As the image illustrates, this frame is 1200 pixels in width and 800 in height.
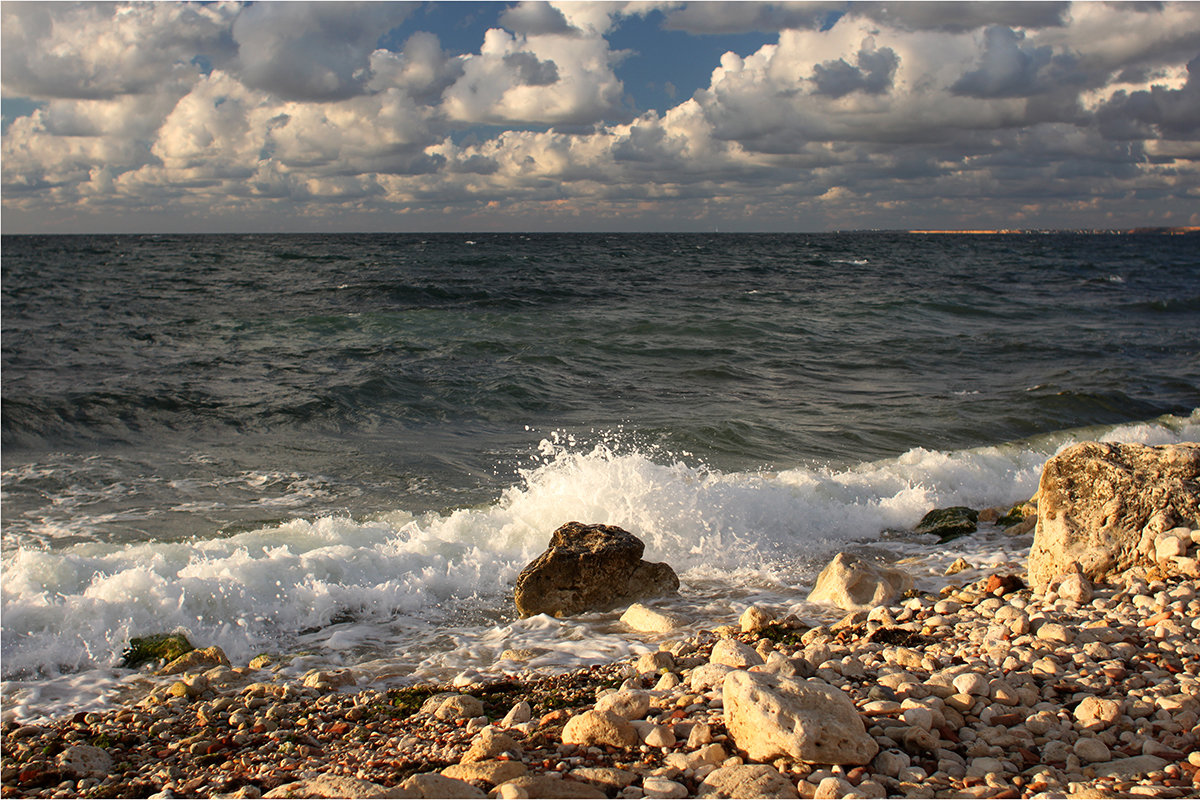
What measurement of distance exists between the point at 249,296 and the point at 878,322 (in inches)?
949

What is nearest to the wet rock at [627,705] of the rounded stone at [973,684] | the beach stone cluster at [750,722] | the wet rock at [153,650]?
the beach stone cluster at [750,722]

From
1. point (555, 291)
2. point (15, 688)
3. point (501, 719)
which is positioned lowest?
point (15, 688)

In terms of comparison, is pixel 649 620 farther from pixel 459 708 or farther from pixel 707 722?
pixel 707 722

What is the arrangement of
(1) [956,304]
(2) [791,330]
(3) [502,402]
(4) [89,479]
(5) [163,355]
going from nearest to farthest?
(4) [89,479], (3) [502,402], (5) [163,355], (2) [791,330], (1) [956,304]

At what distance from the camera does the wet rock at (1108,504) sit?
5.71m

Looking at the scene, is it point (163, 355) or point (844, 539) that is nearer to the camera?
point (844, 539)

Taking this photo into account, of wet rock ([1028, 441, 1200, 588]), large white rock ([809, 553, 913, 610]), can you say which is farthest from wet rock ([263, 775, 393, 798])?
wet rock ([1028, 441, 1200, 588])

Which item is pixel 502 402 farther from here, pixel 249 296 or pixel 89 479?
pixel 249 296

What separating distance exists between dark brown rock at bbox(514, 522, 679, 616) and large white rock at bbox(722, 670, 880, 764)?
285 cm

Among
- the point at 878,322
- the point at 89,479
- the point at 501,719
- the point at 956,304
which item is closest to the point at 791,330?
the point at 878,322

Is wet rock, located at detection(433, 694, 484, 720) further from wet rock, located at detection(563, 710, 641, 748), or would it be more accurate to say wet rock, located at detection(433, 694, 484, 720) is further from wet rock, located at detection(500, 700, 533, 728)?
wet rock, located at detection(563, 710, 641, 748)

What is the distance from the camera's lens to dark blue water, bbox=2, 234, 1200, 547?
402 inches

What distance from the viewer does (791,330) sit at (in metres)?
23.8

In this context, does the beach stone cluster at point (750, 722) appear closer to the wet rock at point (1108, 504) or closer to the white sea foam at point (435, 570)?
the wet rock at point (1108, 504)
